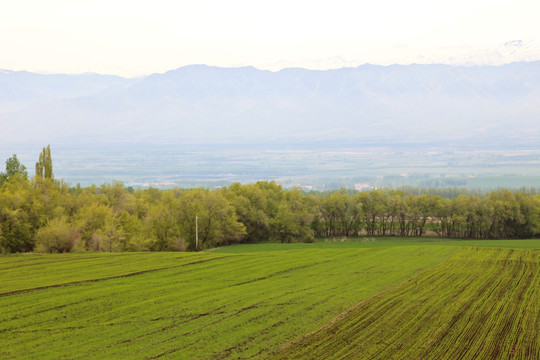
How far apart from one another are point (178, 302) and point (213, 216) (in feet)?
141

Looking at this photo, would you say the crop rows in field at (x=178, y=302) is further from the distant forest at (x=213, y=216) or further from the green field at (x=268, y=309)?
the distant forest at (x=213, y=216)

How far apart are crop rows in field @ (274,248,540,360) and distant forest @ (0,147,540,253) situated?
113 ft

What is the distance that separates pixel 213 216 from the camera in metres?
69.1

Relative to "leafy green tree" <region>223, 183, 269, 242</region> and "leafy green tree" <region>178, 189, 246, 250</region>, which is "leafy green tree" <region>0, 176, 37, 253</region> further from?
"leafy green tree" <region>223, 183, 269, 242</region>

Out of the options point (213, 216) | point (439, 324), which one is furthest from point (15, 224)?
point (439, 324)

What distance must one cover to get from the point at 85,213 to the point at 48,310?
30166 millimetres

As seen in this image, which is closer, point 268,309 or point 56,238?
point 268,309

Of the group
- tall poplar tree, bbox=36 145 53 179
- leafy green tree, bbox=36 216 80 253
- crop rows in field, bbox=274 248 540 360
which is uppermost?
tall poplar tree, bbox=36 145 53 179

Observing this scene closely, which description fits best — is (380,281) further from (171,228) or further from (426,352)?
(171,228)

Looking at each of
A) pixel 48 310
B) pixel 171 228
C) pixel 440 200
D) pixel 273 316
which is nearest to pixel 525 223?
pixel 440 200

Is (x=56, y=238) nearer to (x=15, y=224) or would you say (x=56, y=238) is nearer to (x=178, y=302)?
(x=15, y=224)

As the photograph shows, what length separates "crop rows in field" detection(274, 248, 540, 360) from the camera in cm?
1858

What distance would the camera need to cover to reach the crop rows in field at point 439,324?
18.6m

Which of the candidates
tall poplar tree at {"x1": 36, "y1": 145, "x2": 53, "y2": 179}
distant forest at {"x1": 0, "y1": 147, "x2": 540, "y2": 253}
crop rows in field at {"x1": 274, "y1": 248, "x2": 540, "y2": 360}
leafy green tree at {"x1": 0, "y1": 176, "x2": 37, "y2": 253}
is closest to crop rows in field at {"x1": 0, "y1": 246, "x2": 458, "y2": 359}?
crop rows in field at {"x1": 274, "y1": 248, "x2": 540, "y2": 360}
